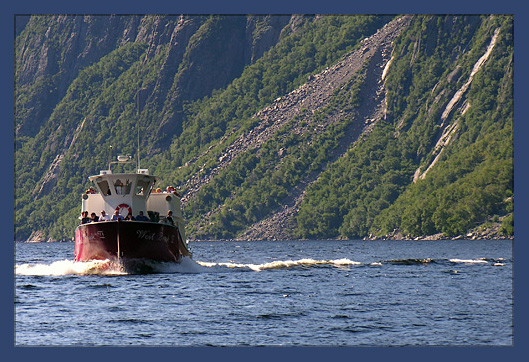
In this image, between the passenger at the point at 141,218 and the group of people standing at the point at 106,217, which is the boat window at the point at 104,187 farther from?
the passenger at the point at 141,218

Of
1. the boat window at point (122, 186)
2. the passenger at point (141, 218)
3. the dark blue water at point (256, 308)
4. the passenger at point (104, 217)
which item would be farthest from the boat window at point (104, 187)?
the dark blue water at point (256, 308)

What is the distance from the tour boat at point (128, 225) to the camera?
66688 millimetres

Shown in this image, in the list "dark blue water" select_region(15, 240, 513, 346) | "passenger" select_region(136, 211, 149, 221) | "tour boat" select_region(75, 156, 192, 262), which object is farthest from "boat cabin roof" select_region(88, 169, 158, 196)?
"dark blue water" select_region(15, 240, 513, 346)

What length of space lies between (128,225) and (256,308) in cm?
1882

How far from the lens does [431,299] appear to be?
5497cm

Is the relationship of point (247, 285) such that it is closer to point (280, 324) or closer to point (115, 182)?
point (115, 182)

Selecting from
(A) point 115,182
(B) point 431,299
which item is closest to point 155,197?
(A) point 115,182

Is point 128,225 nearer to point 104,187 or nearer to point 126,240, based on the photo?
point 126,240

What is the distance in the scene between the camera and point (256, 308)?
5062 centimetres

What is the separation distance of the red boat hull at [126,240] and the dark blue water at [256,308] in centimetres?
106

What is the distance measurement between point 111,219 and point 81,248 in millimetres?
3343

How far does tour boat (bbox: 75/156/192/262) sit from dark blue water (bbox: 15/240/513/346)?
122 cm

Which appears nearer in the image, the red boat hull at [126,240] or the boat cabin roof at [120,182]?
the red boat hull at [126,240]

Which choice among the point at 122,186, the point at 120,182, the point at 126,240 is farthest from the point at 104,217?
the point at 126,240
